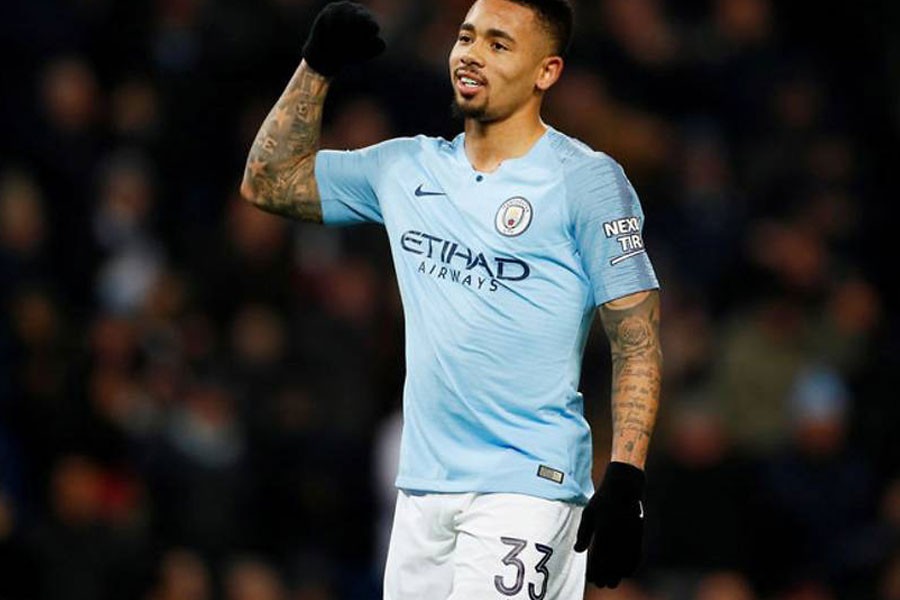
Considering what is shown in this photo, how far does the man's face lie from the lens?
20.5 ft

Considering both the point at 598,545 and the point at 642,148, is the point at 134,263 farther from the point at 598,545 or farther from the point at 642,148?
the point at 598,545

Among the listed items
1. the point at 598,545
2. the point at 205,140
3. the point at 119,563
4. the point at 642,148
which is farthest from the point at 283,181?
the point at 642,148

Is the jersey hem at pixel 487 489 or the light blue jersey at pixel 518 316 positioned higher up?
the light blue jersey at pixel 518 316

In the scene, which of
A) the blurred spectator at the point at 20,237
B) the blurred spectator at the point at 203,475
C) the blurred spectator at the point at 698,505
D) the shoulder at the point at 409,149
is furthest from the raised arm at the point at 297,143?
the blurred spectator at the point at 698,505

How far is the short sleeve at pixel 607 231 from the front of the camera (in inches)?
240

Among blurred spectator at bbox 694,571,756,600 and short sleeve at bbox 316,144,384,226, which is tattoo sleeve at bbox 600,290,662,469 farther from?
blurred spectator at bbox 694,571,756,600

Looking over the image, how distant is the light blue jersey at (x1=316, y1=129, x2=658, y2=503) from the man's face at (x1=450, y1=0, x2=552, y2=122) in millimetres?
185

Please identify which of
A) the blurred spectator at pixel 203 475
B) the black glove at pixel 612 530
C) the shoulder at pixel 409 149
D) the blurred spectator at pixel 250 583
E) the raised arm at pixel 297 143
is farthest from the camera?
the blurred spectator at pixel 203 475

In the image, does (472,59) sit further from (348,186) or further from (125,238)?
(125,238)

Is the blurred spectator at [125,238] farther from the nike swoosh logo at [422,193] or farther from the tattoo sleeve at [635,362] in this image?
the tattoo sleeve at [635,362]

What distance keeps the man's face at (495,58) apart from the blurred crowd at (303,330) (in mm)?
4840

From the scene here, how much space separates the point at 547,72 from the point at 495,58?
0.20m

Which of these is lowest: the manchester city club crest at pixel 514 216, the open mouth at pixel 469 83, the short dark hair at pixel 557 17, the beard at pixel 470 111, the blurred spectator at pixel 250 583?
the blurred spectator at pixel 250 583

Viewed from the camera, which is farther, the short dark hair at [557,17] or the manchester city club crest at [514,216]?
the short dark hair at [557,17]
